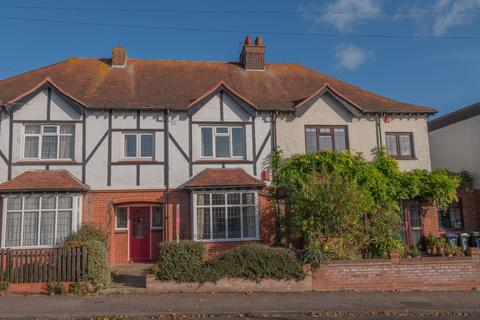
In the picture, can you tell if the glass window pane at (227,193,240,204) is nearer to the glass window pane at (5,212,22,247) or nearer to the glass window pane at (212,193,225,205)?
the glass window pane at (212,193,225,205)

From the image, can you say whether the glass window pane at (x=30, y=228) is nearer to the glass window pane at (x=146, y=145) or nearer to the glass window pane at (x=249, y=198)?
the glass window pane at (x=146, y=145)

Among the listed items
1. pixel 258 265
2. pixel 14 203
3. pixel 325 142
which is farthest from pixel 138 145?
pixel 325 142

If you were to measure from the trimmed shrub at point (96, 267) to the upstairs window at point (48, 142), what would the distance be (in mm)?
4825

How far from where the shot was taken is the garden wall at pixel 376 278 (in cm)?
1090

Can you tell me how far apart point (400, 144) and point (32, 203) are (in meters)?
14.6

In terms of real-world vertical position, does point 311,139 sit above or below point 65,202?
above

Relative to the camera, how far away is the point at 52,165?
14391 mm

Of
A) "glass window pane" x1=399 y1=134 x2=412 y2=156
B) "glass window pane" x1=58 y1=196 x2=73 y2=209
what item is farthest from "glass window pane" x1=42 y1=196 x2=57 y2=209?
"glass window pane" x1=399 y1=134 x2=412 y2=156

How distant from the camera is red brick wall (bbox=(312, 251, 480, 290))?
1114 cm

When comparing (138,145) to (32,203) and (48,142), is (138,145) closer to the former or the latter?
(48,142)

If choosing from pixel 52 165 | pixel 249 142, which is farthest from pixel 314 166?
pixel 52 165

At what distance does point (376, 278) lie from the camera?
1120 centimetres

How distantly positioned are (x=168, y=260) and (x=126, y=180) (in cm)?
484

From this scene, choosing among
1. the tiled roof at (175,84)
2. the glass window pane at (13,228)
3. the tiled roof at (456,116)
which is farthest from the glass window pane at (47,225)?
the tiled roof at (456,116)
